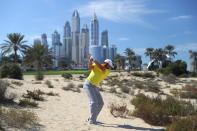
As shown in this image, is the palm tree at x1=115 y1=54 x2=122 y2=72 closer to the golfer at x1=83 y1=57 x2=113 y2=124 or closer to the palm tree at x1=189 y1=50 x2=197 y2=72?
the palm tree at x1=189 y1=50 x2=197 y2=72

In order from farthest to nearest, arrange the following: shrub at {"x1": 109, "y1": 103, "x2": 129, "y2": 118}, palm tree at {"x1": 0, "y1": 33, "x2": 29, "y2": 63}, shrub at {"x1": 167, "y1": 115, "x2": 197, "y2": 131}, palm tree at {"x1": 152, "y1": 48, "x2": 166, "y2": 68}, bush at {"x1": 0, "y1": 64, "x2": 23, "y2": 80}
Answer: palm tree at {"x1": 152, "y1": 48, "x2": 166, "y2": 68}, palm tree at {"x1": 0, "y1": 33, "x2": 29, "y2": 63}, bush at {"x1": 0, "y1": 64, "x2": 23, "y2": 80}, shrub at {"x1": 109, "y1": 103, "x2": 129, "y2": 118}, shrub at {"x1": 167, "y1": 115, "x2": 197, "y2": 131}

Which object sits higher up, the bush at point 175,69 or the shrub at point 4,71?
the shrub at point 4,71

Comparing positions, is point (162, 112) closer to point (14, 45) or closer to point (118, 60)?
point (14, 45)

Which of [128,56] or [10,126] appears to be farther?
[128,56]

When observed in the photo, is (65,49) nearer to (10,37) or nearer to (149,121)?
(10,37)

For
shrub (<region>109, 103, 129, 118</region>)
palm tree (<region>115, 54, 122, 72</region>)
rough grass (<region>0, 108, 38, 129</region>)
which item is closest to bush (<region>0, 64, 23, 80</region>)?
shrub (<region>109, 103, 129, 118</region>)

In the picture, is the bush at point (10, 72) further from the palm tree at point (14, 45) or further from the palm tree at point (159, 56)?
the palm tree at point (159, 56)

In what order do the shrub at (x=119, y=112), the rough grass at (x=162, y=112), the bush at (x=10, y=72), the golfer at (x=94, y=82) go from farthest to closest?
1. the bush at (x=10, y=72)
2. the shrub at (x=119, y=112)
3. the rough grass at (x=162, y=112)
4. the golfer at (x=94, y=82)

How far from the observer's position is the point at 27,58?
251 feet

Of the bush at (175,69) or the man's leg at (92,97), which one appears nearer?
the man's leg at (92,97)

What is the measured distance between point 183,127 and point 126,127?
1706mm

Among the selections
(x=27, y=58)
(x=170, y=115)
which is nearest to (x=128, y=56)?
(x=27, y=58)

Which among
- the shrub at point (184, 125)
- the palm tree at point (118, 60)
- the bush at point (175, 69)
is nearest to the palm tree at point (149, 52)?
the palm tree at point (118, 60)

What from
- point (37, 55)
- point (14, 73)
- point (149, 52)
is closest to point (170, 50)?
point (149, 52)
